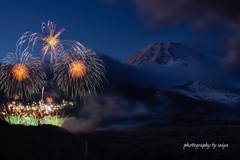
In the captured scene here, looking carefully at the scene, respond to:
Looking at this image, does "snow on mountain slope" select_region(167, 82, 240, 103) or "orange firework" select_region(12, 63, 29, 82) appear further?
"snow on mountain slope" select_region(167, 82, 240, 103)

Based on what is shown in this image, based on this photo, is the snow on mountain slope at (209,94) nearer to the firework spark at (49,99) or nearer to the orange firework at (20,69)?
the firework spark at (49,99)

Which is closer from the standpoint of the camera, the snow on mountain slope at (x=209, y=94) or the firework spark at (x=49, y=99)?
the firework spark at (x=49, y=99)

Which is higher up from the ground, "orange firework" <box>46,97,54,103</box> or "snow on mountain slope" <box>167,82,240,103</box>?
"snow on mountain slope" <box>167,82,240,103</box>

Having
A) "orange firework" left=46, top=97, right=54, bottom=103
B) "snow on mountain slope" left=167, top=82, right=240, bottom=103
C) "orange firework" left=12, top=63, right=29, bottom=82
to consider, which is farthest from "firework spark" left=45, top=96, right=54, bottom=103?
"snow on mountain slope" left=167, top=82, right=240, bottom=103

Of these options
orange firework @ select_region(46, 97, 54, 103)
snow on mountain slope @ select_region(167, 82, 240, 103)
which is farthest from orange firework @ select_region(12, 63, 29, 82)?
snow on mountain slope @ select_region(167, 82, 240, 103)

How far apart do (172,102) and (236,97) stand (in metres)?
79.9

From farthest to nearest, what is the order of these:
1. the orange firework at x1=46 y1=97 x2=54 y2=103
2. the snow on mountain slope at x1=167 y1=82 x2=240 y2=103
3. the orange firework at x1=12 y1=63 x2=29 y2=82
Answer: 1. the snow on mountain slope at x1=167 y1=82 x2=240 y2=103
2. the orange firework at x1=46 y1=97 x2=54 y2=103
3. the orange firework at x1=12 y1=63 x2=29 y2=82

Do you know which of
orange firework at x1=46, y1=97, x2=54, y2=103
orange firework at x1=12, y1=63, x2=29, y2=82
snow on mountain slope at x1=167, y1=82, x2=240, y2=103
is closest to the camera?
orange firework at x1=12, y1=63, x2=29, y2=82

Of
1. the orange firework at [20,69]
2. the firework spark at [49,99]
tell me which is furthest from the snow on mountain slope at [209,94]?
the orange firework at [20,69]

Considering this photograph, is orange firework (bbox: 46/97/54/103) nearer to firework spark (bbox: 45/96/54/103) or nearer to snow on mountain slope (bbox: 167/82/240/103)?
firework spark (bbox: 45/96/54/103)

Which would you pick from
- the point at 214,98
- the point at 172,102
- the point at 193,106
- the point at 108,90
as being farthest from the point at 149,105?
the point at 214,98

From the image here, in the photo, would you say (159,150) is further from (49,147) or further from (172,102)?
(172,102)

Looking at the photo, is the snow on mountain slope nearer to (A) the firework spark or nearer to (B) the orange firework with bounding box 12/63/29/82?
(A) the firework spark

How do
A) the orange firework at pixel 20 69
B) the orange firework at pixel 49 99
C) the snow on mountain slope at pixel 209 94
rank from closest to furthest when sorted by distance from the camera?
the orange firework at pixel 20 69 → the orange firework at pixel 49 99 → the snow on mountain slope at pixel 209 94
